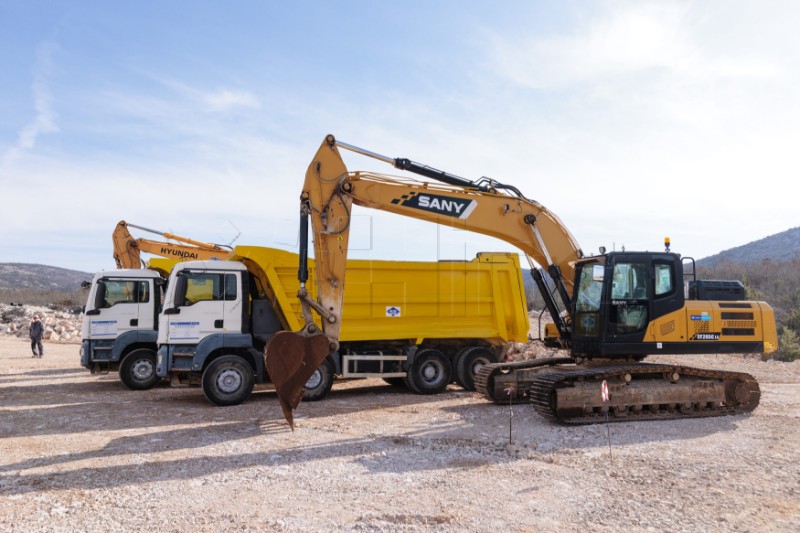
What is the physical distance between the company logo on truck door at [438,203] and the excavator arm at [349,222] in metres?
0.02

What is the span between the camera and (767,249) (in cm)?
8769

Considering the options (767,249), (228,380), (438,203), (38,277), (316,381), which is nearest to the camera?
(438,203)

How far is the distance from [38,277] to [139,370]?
114168 millimetres

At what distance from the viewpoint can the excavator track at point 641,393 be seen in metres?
9.69

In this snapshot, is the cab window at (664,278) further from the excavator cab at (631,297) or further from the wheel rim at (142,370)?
the wheel rim at (142,370)

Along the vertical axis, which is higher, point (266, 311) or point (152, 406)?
point (266, 311)

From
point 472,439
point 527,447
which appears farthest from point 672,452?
point 472,439

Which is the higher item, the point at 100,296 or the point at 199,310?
the point at 100,296

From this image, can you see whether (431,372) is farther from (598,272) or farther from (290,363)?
(290,363)

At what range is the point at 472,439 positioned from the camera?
8.77 m

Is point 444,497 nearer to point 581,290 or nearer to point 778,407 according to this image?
point 581,290

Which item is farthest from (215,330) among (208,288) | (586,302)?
(586,302)

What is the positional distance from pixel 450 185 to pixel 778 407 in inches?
280

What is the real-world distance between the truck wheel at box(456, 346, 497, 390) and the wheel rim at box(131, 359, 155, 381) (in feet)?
23.4
